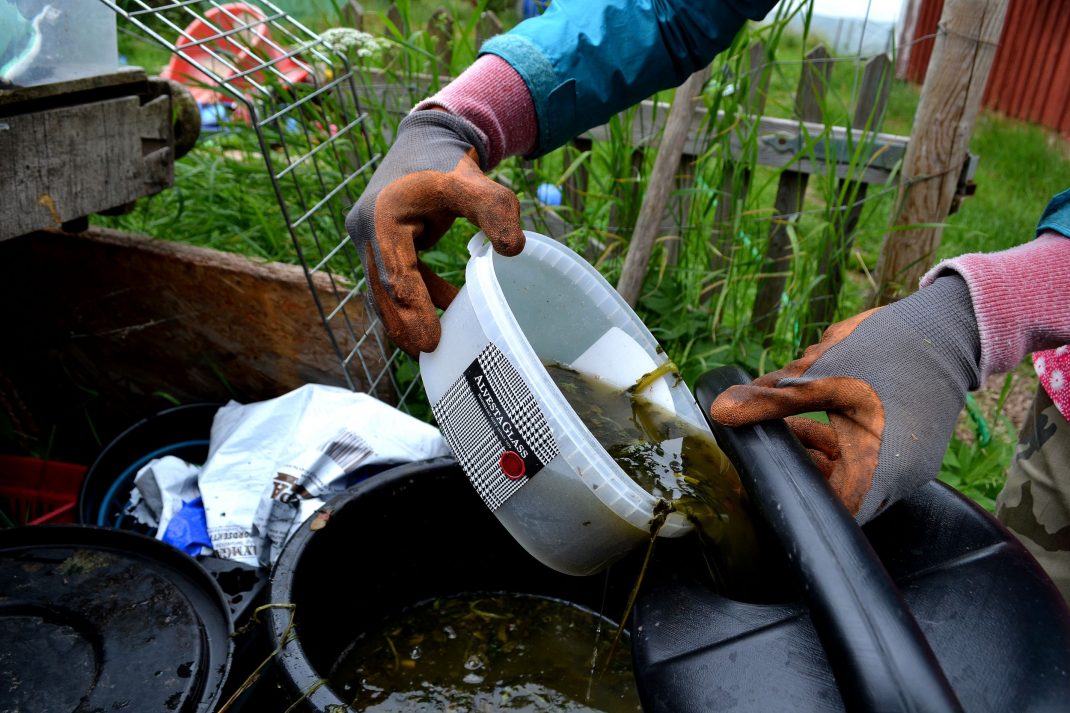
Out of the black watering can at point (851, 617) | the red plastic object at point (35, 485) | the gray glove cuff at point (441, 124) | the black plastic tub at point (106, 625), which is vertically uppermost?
the gray glove cuff at point (441, 124)

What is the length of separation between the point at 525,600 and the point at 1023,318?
3.59 feet

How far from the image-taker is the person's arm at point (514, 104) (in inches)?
47.9

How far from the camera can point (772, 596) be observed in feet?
3.56

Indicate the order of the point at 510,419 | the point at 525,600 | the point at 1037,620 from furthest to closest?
the point at 525,600
the point at 510,419
the point at 1037,620

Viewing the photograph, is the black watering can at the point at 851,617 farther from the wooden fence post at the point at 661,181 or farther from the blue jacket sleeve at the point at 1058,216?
the wooden fence post at the point at 661,181

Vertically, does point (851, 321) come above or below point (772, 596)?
above

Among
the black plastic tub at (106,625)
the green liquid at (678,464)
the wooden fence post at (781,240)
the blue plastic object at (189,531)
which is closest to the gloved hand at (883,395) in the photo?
the green liquid at (678,464)

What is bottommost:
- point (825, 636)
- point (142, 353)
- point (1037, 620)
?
point (142, 353)

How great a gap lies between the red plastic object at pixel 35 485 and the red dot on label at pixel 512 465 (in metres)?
1.34

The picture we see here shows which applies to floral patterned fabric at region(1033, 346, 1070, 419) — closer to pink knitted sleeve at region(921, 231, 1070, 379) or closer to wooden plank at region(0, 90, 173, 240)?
pink knitted sleeve at region(921, 231, 1070, 379)

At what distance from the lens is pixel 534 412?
3.35ft

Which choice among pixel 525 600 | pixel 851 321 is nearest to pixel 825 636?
pixel 851 321

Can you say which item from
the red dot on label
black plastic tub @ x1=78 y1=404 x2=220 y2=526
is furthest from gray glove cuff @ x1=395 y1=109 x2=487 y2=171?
black plastic tub @ x1=78 y1=404 x2=220 y2=526

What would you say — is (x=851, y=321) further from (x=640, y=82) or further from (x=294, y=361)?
(x=294, y=361)
